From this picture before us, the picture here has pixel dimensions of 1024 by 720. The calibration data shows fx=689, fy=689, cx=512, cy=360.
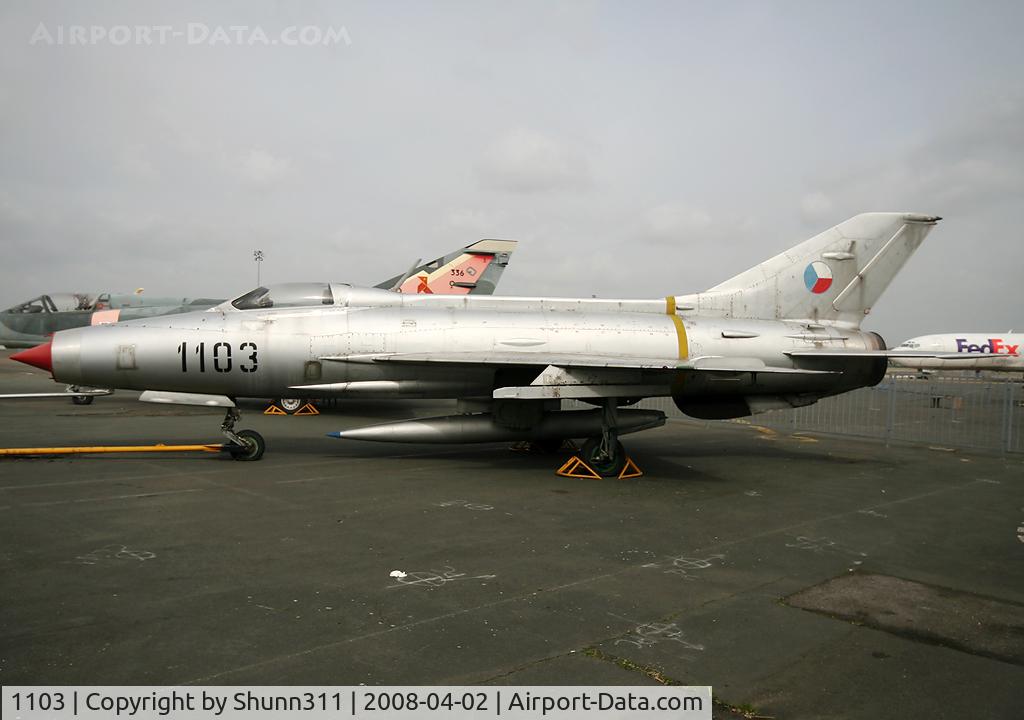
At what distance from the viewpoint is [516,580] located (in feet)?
17.7

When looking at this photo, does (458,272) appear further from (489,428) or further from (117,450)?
(117,450)

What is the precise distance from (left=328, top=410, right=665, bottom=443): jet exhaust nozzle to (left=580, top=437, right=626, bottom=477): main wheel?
46 cm

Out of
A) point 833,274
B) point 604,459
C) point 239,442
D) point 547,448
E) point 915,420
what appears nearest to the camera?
point 604,459

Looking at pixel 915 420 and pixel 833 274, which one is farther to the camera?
pixel 915 420

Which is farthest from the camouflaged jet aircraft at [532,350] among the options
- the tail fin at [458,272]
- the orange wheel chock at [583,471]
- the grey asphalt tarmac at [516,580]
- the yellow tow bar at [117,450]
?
the tail fin at [458,272]

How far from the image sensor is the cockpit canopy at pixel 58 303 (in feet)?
75.3

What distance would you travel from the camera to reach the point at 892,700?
359 cm

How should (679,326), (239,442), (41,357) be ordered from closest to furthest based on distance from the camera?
(41,357) → (239,442) → (679,326)

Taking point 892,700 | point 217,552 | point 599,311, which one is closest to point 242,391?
A: point 217,552

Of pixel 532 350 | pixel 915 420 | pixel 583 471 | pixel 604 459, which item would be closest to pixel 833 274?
pixel 604 459

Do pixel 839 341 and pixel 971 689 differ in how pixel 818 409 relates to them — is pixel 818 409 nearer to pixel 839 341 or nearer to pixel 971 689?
pixel 839 341

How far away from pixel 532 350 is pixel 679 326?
2513mm

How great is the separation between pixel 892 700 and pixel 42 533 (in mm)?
6894

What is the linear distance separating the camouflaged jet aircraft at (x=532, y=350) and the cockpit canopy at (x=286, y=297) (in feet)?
0.08
